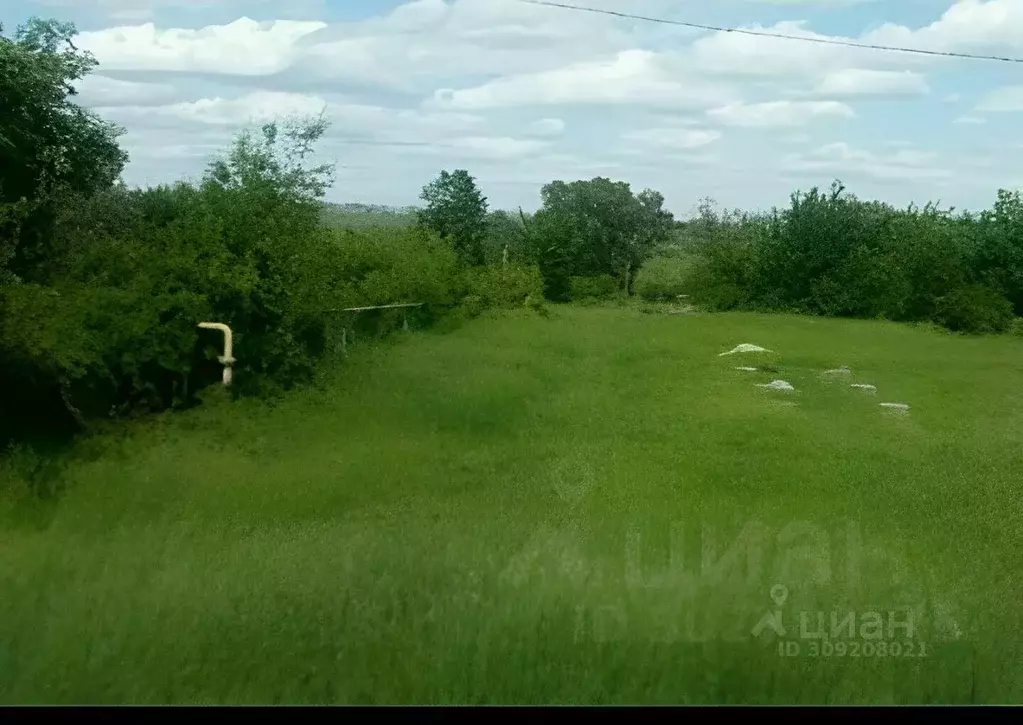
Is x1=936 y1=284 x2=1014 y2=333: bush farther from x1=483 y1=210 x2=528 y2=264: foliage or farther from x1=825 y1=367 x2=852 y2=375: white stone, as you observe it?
x1=483 y1=210 x2=528 y2=264: foliage

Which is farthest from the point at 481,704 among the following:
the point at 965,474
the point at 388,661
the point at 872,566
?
the point at 965,474

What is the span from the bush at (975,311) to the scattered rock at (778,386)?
1.12m

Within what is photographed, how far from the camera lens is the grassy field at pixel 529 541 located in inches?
137

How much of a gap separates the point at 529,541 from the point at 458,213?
1.95m

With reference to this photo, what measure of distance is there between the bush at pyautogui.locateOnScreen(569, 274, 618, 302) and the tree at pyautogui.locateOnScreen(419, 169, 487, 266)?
2.28ft

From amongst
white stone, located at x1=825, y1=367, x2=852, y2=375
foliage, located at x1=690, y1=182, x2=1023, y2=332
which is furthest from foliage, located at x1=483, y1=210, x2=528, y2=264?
white stone, located at x1=825, y1=367, x2=852, y2=375

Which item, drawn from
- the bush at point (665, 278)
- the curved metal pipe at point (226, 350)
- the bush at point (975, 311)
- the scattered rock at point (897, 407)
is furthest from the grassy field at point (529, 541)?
the bush at point (665, 278)

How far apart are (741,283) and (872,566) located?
7.90ft

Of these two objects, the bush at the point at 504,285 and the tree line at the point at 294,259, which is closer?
the tree line at the point at 294,259

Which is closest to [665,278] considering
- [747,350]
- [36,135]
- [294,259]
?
[747,350]

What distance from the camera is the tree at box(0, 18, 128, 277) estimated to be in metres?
4.25

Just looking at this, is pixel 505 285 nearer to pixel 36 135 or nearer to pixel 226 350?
pixel 226 350

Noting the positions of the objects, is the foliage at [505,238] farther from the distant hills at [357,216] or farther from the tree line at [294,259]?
the distant hills at [357,216]

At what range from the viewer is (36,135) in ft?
14.3
